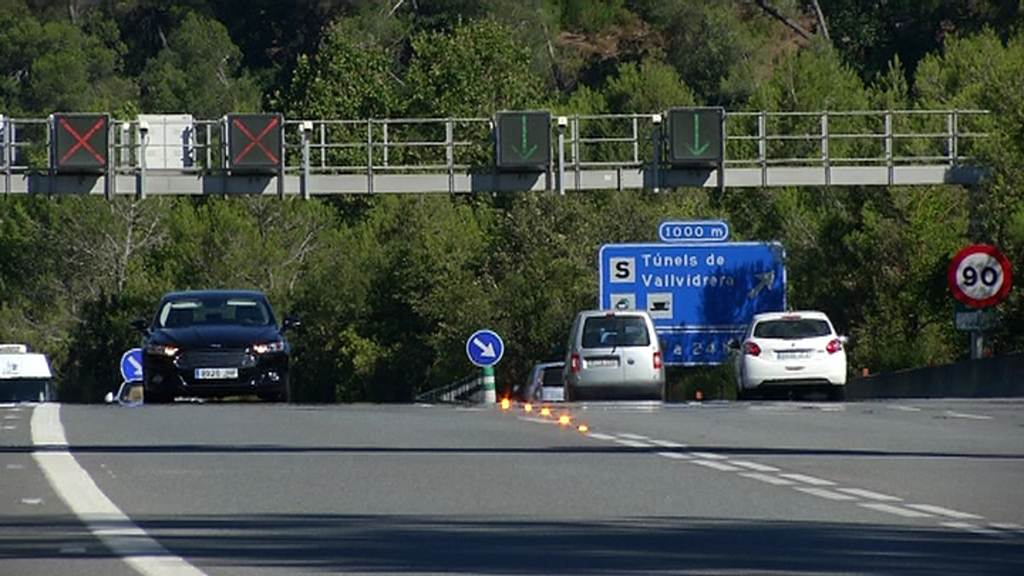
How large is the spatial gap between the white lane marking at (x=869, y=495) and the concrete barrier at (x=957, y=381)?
2224 centimetres

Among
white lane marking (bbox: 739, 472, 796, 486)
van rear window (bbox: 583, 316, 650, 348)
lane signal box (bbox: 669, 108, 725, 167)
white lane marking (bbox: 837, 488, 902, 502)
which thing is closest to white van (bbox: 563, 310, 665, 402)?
van rear window (bbox: 583, 316, 650, 348)

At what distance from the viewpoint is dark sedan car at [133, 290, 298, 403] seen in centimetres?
3266

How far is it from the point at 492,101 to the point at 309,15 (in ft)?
133

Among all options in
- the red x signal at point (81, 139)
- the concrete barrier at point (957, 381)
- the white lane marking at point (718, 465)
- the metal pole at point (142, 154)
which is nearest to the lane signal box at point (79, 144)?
the red x signal at point (81, 139)

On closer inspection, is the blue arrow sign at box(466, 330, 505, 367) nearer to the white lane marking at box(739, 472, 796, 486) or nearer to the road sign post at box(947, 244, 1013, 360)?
the road sign post at box(947, 244, 1013, 360)

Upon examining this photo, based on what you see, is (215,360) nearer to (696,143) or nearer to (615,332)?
(615,332)

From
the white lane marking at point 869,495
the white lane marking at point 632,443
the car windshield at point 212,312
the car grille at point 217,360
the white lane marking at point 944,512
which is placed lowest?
the white lane marking at point 944,512

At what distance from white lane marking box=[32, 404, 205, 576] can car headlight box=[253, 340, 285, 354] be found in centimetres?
1095

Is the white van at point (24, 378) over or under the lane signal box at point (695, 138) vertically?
under

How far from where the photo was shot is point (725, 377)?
62.3m

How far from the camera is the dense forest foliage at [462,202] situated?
197ft

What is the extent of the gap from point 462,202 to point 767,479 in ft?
277

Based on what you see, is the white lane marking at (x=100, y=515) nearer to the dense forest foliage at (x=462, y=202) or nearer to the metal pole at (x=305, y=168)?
the dense forest foliage at (x=462, y=202)

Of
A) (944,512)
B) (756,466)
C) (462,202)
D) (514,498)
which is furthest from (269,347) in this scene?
(462,202)
